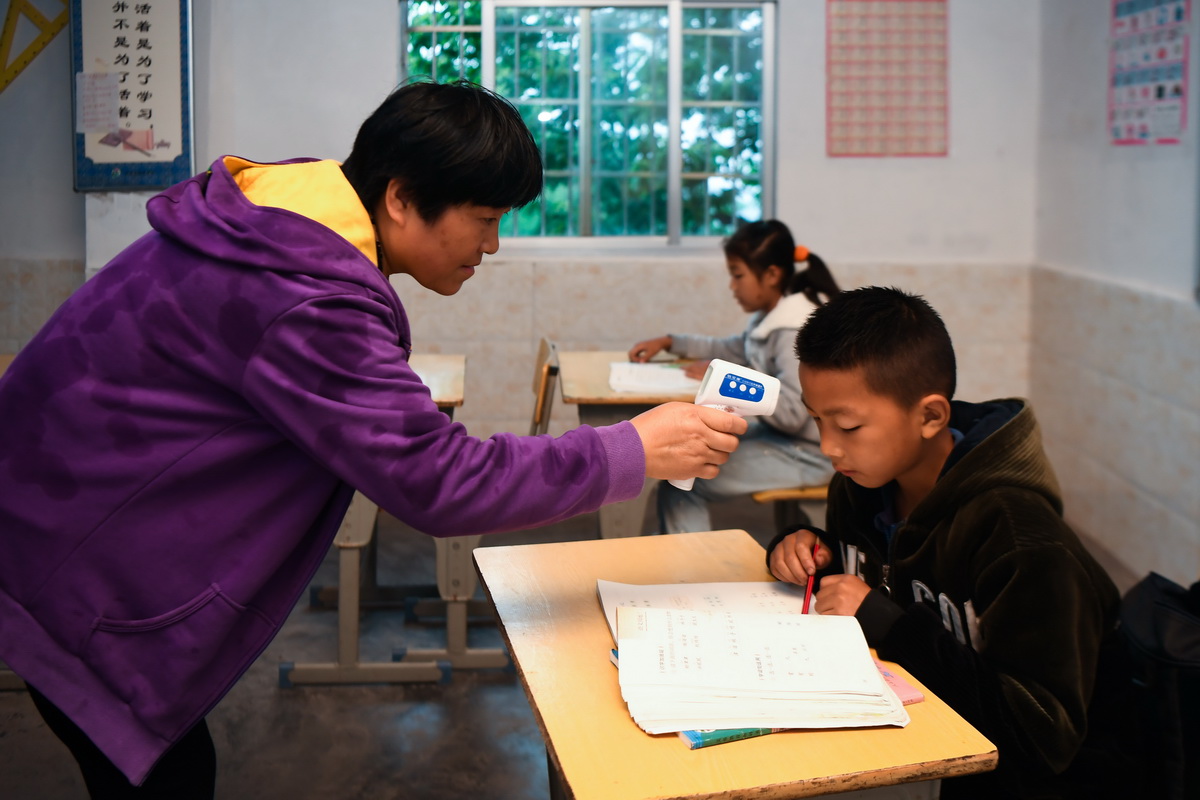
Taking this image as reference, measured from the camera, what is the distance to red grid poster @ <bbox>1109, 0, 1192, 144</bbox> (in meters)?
3.37

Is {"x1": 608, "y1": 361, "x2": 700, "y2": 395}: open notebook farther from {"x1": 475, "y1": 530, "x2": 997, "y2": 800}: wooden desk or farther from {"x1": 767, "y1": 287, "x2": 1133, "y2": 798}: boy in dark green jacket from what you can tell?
{"x1": 475, "y1": 530, "x2": 997, "y2": 800}: wooden desk

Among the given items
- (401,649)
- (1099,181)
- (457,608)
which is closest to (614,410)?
(457,608)

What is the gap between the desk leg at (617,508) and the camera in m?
2.89

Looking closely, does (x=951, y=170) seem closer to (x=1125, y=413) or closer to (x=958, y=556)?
(x=1125, y=413)

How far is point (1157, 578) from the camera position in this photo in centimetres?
150

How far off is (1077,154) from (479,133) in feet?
11.8

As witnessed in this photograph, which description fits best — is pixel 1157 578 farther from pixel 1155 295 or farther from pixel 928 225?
pixel 928 225

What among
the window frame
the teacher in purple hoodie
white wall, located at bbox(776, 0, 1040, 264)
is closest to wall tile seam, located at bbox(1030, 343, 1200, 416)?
white wall, located at bbox(776, 0, 1040, 264)

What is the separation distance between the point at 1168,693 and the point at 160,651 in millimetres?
1151

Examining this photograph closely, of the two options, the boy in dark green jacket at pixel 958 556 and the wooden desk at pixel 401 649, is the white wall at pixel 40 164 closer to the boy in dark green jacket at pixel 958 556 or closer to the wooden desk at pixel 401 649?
the wooden desk at pixel 401 649

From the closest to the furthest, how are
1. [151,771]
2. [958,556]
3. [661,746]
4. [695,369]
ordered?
[661,746]
[151,771]
[958,556]
[695,369]

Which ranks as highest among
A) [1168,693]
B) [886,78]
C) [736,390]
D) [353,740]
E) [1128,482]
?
[886,78]

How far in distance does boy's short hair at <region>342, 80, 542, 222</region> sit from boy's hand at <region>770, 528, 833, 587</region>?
0.58 m

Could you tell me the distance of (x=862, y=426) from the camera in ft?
4.91
